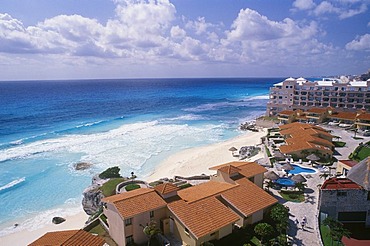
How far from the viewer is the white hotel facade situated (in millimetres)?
67875

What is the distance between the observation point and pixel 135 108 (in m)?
109

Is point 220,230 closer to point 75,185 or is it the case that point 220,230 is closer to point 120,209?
point 120,209

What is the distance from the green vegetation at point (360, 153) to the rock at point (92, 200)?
33.7m

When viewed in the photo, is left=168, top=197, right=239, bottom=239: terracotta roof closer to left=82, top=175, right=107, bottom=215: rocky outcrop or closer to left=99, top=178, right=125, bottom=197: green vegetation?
left=99, top=178, right=125, bottom=197: green vegetation

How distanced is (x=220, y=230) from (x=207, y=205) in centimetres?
201

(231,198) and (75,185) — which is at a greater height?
(231,198)

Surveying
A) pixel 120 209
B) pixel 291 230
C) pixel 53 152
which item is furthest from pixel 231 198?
pixel 53 152

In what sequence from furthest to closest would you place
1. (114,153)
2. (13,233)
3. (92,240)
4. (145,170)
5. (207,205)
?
(114,153) < (145,170) < (13,233) < (207,205) < (92,240)

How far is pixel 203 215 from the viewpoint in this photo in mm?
19297

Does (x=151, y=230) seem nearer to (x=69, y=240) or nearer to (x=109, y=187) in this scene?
(x=69, y=240)

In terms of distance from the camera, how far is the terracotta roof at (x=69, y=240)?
1716 centimetres

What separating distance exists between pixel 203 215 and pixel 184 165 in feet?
74.9

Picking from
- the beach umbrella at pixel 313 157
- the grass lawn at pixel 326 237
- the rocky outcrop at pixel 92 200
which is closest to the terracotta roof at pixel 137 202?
the rocky outcrop at pixel 92 200

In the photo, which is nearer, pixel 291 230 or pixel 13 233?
pixel 291 230
